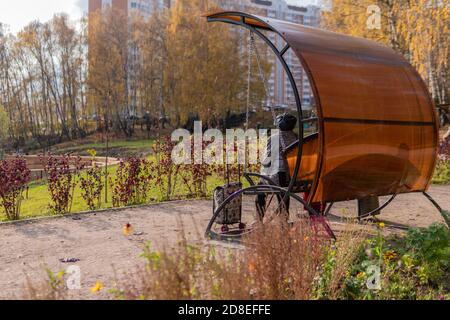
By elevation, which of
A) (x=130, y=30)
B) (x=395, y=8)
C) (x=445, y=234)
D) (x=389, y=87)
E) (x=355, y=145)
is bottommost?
(x=445, y=234)

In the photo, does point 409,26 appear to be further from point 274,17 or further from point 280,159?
point 274,17

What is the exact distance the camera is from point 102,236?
6.79 metres

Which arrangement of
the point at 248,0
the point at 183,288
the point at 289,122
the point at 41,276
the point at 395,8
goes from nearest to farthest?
the point at 183,288
the point at 41,276
the point at 289,122
the point at 395,8
the point at 248,0

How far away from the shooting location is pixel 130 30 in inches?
1823

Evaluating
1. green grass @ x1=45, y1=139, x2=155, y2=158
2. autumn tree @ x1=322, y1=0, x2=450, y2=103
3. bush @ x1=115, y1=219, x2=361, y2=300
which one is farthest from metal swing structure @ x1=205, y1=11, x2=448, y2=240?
green grass @ x1=45, y1=139, x2=155, y2=158

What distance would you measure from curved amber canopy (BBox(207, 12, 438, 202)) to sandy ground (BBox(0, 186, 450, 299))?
4.39 ft

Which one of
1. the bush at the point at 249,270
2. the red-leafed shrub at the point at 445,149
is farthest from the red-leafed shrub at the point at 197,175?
the red-leafed shrub at the point at 445,149

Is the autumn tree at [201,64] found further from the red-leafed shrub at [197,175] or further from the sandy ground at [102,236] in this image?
the sandy ground at [102,236]

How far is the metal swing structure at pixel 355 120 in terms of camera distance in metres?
5.44

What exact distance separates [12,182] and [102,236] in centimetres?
294
